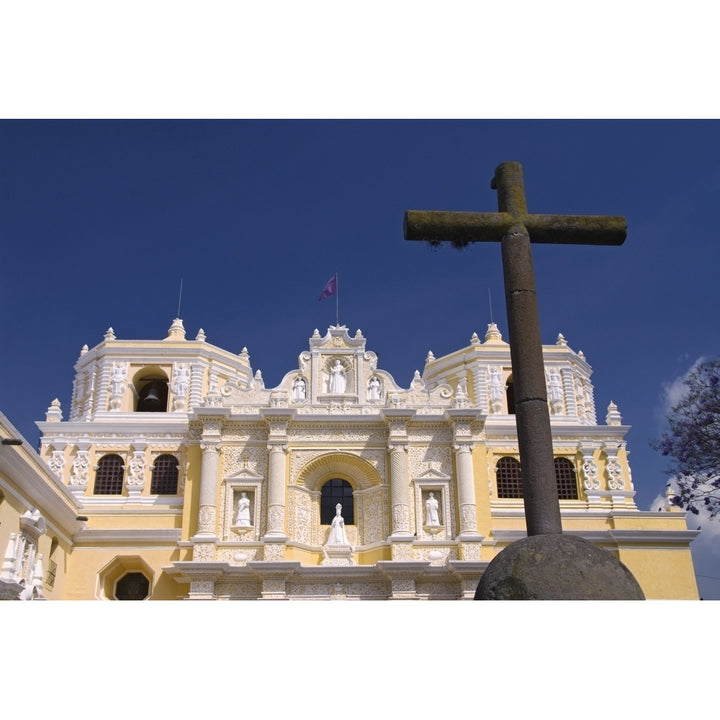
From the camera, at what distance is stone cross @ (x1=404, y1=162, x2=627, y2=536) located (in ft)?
17.1

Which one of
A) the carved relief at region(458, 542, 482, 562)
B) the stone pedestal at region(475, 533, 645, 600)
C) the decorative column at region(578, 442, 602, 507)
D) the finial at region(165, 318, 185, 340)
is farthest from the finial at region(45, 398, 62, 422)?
the stone pedestal at region(475, 533, 645, 600)

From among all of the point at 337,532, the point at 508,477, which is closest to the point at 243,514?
the point at 337,532

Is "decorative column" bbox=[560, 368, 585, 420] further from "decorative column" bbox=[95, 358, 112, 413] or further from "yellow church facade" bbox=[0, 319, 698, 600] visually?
"decorative column" bbox=[95, 358, 112, 413]

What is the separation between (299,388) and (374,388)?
6.53ft

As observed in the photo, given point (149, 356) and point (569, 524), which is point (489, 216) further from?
point (149, 356)

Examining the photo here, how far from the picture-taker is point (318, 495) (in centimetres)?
2119

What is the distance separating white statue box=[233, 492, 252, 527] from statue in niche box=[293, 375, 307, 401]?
312cm

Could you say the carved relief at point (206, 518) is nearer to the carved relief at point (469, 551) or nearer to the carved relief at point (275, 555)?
the carved relief at point (275, 555)

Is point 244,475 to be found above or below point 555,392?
below

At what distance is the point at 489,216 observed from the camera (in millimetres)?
5848

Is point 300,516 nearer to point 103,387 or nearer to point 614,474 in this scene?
point 103,387

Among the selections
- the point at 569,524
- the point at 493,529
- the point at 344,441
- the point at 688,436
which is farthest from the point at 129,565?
the point at 688,436

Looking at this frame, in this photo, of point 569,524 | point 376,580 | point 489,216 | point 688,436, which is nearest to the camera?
point 489,216

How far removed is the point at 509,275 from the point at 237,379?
21101 millimetres
